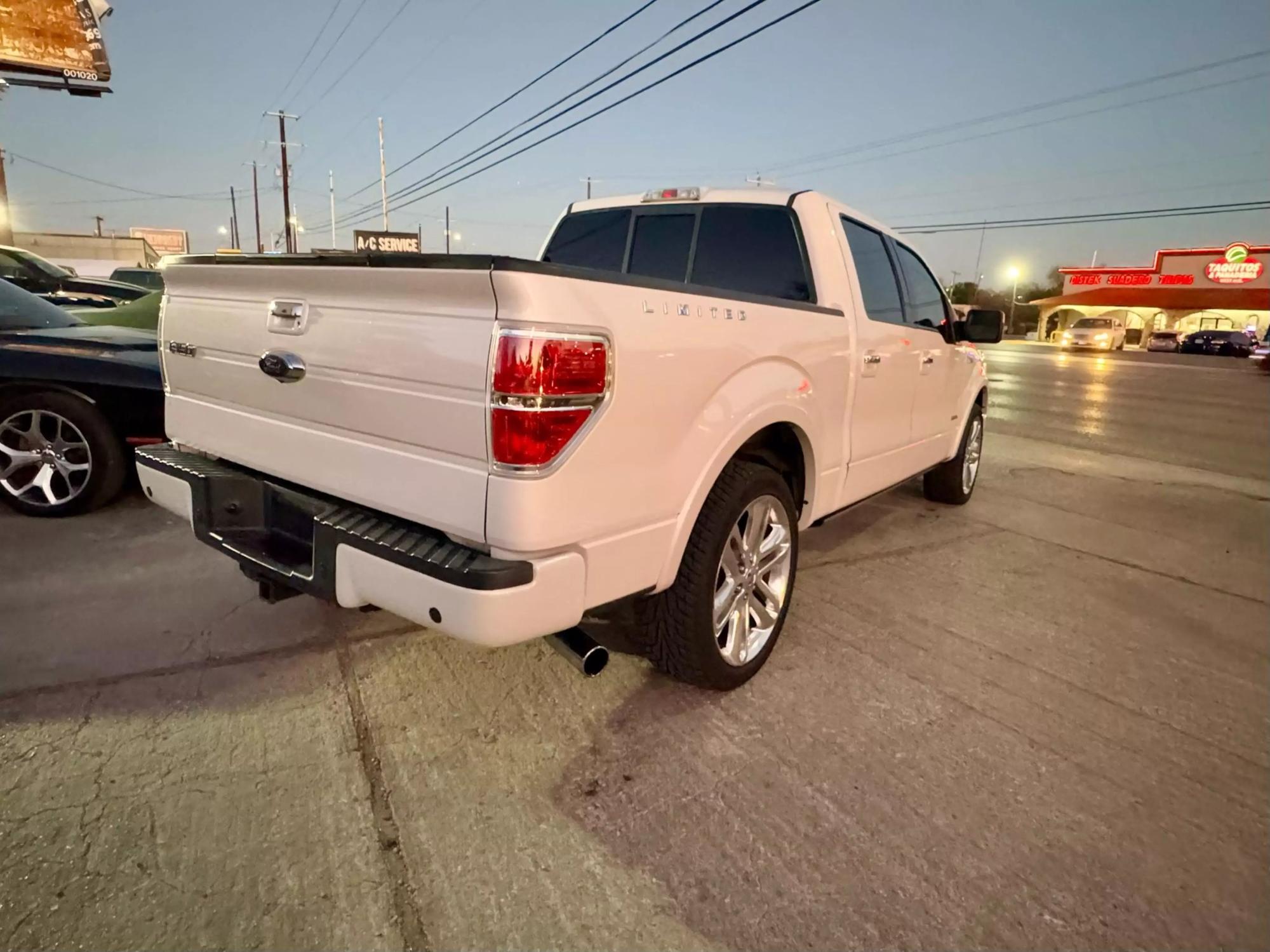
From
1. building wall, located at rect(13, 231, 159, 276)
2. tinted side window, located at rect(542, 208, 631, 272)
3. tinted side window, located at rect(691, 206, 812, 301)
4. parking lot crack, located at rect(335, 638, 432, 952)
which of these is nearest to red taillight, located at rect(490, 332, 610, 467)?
parking lot crack, located at rect(335, 638, 432, 952)

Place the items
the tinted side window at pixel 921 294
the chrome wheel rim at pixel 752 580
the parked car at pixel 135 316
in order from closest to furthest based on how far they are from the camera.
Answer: the chrome wheel rim at pixel 752 580, the tinted side window at pixel 921 294, the parked car at pixel 135 316

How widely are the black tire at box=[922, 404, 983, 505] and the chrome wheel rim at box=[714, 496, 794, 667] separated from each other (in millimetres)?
2878

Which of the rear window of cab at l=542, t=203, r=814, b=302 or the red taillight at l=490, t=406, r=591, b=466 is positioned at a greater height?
Result: the rear window of cab at l=542, t=203, r=814, b=302

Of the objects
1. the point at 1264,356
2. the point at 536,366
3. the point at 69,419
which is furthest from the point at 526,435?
the point at 1264,356

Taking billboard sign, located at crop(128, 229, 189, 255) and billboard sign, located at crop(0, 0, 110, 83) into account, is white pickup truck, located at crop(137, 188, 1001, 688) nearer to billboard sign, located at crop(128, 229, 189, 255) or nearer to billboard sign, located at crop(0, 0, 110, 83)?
billboard sign, located at crop(0, 0, 110, 83)

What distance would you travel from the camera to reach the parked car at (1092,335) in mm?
33062

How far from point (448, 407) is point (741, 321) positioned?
1072 mm

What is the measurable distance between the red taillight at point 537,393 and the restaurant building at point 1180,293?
53.5m

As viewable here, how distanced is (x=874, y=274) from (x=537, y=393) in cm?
271

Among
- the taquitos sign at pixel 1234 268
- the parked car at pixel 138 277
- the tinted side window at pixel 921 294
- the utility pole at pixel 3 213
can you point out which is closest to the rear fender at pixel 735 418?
the tinted side window at pixel 921 294

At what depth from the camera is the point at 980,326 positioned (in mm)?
5066

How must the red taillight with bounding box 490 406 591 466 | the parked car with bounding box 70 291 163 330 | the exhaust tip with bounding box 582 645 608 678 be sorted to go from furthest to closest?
the parked car with bounding box 70 291 163 330, the exhaust tip with bounding box 582 645 608 678, the red taillight with bounding box 490 406 591 466

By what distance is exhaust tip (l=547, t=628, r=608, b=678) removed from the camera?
222 cm

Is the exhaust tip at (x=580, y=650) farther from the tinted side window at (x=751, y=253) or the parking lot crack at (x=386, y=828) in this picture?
the tinted side window at (x=751, y=253)
